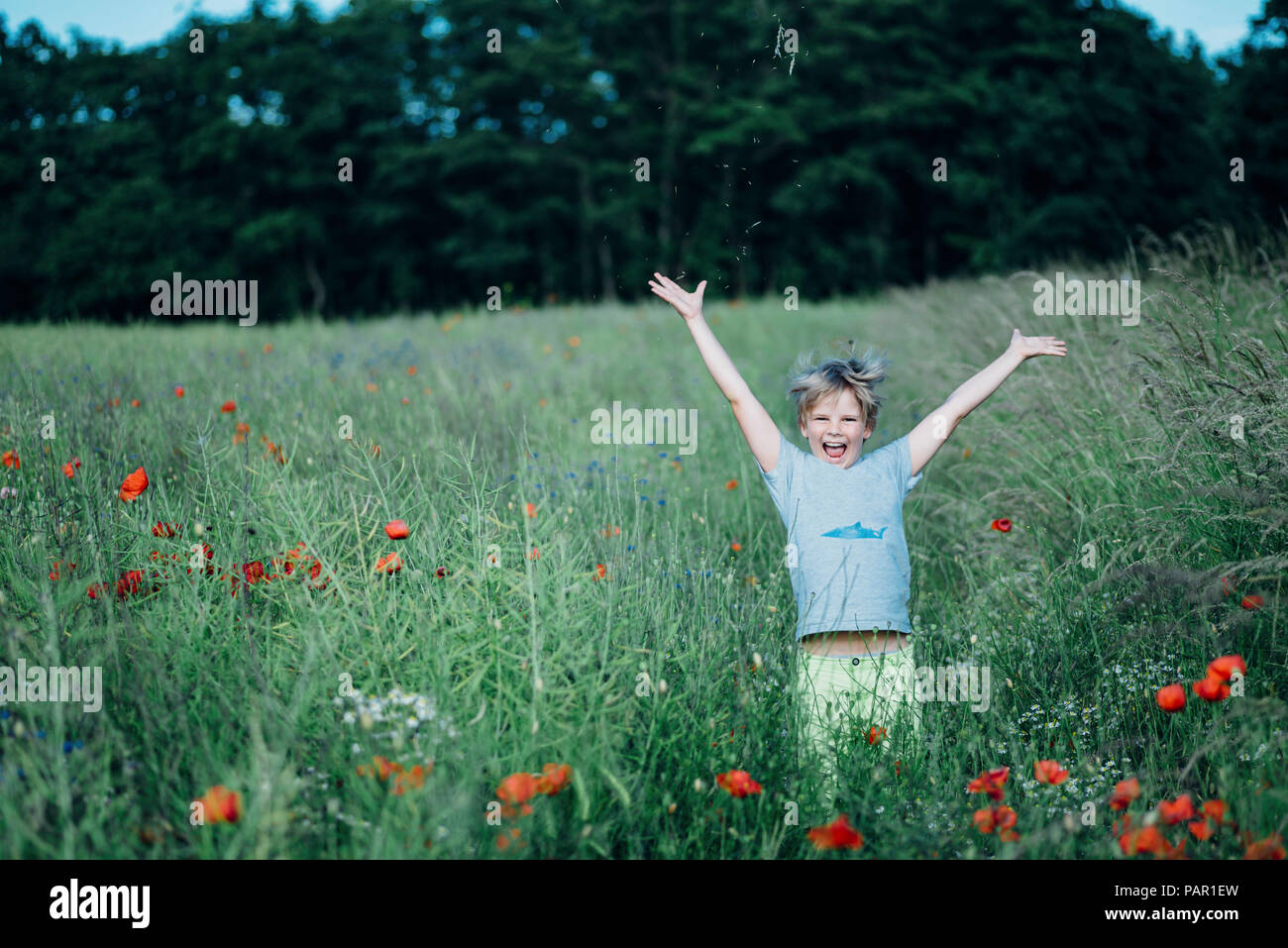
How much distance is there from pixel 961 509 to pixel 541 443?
2.24m

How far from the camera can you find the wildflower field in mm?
1889

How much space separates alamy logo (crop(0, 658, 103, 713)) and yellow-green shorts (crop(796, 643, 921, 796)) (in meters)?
1.74

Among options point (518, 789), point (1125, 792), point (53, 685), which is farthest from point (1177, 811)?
point (53, 685)

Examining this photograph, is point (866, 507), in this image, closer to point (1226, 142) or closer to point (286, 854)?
point (286, 854)

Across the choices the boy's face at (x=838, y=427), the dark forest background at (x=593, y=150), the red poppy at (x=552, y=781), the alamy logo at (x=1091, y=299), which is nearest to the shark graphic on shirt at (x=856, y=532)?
the boy's face at (x=838, y=427)

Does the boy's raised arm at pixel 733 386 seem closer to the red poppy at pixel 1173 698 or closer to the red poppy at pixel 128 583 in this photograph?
the red poppy at pixel 1173 698

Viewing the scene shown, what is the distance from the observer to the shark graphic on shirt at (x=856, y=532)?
2.75 m

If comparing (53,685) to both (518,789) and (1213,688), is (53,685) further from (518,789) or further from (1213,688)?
(1213,688)

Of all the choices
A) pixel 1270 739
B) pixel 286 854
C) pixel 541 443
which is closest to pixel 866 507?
pixel 1270 739

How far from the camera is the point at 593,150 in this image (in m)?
28.7

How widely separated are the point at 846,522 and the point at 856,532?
0.04 m

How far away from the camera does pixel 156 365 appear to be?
5.63 meters
